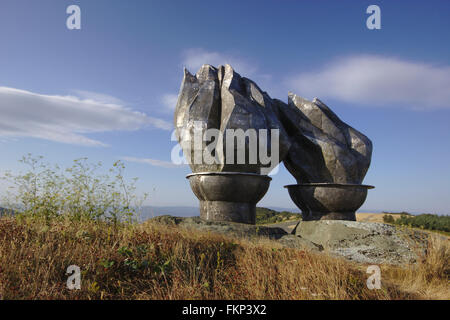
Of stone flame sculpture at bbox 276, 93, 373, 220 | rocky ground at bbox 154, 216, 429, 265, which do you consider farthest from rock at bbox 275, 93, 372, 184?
rocky ground at bbox 154, 216, 429, 265

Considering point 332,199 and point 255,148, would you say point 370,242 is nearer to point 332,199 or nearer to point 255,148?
point 332,199

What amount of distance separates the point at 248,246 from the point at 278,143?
4.57 metres

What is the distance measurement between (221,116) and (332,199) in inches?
167

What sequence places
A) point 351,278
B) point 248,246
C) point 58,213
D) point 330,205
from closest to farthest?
point 351,278 → point 248,246 → point 58,213 → point 330,205

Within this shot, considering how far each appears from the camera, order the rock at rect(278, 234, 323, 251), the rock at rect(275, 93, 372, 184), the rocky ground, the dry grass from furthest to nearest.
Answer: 1. the rock at rect(275, 93, 372, 184)
2. the rock at rect(278, 234, 323, 251)
3. the rocky ground
4. the dry grass

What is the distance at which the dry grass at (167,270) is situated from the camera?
4.18 meters

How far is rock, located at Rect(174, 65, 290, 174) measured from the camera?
925 centimetres

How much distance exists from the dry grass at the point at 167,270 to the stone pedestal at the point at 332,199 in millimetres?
4352

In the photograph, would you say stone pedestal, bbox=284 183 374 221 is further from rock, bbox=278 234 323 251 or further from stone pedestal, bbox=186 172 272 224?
rock, bbox=278 234 323 251

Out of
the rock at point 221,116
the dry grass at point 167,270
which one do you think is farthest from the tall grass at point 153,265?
the rock at point 221,116

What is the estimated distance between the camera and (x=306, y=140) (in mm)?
10836

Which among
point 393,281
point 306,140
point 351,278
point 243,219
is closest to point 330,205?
point 306,140
